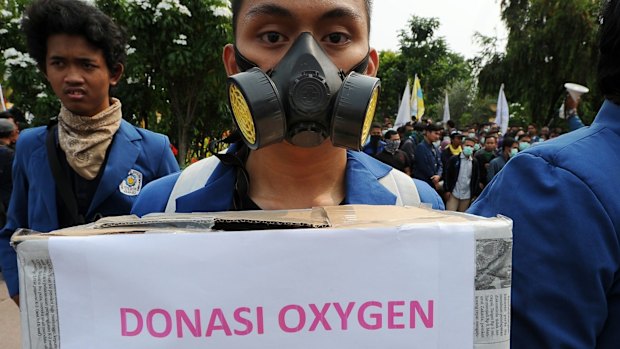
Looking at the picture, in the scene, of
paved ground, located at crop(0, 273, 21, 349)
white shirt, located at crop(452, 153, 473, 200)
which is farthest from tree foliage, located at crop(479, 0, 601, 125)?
paved ground, located at crop(0, 273, 21, 349)

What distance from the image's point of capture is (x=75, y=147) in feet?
6.61

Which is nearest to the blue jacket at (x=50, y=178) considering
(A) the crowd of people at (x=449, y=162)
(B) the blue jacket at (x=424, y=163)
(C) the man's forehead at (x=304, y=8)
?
(C) the man's forehead at (x=304, y=8)

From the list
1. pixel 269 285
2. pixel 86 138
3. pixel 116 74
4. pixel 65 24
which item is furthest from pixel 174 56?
pixel 269 285

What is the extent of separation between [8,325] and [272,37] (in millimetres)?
4178

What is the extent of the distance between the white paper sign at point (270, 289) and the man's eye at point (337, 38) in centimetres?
60

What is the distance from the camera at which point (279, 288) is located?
773mm

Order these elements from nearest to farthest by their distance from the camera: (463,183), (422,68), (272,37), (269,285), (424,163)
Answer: (269,285)
(272,37)
(463,183)
(424,163)
(422,68)

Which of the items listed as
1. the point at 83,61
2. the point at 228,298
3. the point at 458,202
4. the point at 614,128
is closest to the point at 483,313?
the point at 228,298

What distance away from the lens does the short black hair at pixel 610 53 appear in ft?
4.06

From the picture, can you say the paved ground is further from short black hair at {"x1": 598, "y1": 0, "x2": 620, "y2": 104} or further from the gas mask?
short black hair at {"x1": 598, "y1": 0, "x2": 620, "y2": 104}

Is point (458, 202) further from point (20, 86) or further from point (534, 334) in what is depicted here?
point (534, 334)

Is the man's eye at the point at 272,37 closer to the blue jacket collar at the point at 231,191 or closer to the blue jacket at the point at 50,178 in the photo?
the blue jacket collar at the point at 231,191

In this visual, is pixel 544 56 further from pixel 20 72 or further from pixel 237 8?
pixel 237 8

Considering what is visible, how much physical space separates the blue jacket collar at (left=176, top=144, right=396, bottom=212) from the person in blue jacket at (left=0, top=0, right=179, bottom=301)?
2.79ft
